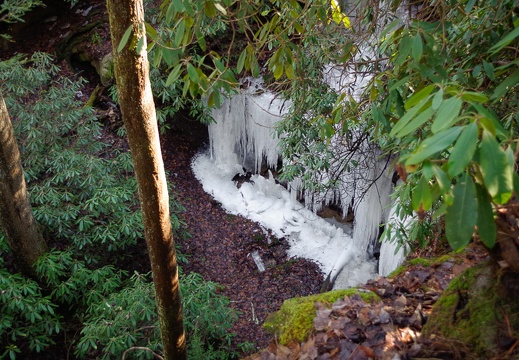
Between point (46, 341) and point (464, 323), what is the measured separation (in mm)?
4023

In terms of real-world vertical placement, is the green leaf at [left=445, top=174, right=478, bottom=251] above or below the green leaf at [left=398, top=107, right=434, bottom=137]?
below

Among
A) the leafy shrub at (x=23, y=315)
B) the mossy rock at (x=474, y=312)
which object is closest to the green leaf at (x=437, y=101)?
the mossy rock at (x=474, y=312)

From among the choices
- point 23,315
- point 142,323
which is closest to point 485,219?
point 142,323

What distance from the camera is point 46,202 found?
498cm

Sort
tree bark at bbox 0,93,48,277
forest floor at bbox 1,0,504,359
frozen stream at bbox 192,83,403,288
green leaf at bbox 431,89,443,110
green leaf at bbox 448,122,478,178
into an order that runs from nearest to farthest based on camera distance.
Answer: green leaf at bbox 448,122,478,178 < green leaf at bbox 431,89,443,110 < forest floor at bbox 1,0,504,359 < tree bark at bbox 0,93,48,277 < frozen stream at bbox 192,83,403,288

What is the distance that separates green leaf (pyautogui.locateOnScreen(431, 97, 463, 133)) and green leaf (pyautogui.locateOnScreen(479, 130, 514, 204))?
0.29 feet

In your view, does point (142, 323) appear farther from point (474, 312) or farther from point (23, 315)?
point (474, 312)

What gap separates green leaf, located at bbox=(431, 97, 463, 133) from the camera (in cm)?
92

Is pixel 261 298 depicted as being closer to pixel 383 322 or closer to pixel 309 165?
pixel 309 165

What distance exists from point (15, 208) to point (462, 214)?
14.0 ft

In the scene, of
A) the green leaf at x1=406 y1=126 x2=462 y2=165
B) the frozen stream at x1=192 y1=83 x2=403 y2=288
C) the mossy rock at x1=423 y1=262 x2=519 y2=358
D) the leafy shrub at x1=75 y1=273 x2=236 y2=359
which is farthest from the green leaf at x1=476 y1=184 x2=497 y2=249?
the frozen stream at x1=192 y1=83 x2=403 y2=288

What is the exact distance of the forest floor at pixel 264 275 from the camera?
1.99m

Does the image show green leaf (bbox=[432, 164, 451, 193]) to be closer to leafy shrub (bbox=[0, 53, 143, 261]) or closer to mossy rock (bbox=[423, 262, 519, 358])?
mossy rock (bbox=[423, 262, 519, 358])

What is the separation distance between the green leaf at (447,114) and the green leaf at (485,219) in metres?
0.16
